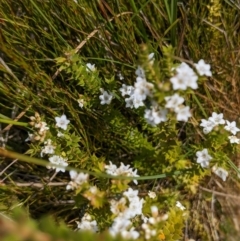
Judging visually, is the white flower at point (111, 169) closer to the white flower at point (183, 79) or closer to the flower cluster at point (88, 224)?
the flower cluster at point (88, 224)

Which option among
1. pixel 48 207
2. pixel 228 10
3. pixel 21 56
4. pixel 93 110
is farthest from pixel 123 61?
pixel 48 207

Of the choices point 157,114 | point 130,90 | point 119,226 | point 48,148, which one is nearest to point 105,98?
point 130,90

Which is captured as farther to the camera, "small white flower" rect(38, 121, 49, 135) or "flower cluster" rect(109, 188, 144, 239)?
"small white flower" rect(38, 121, 49, 135)

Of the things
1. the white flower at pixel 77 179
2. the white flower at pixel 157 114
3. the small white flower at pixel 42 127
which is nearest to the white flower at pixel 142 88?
the white flower at pixel 157 114

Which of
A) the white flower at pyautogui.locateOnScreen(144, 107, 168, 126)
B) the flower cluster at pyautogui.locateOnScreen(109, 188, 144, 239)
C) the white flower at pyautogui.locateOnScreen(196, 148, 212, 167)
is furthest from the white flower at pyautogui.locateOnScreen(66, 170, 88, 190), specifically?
the white flower at pyautogui.locateOnScreen(196, 148, 212, 167)

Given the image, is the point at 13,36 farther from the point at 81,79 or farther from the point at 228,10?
the point at 228,10

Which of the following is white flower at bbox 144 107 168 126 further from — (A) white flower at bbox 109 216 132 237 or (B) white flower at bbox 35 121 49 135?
(B) white flower at bbox 35 121 49 135

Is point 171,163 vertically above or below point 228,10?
below
